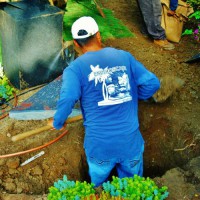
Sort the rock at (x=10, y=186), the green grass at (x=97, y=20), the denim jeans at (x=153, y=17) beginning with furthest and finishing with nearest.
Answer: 1. the green grass at (x=97, y=20)
2. the denim jeans at (x=153, y=17)
3. the rock at (x=10, y=186)

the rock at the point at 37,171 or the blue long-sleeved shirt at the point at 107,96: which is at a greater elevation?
the blue long-sleeved shirt at the point at 107,96

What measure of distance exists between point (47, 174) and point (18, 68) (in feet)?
6.73

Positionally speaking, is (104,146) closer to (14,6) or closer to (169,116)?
(169,116)

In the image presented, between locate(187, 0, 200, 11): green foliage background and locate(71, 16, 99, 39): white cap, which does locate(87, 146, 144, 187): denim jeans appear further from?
locate(187, 0, 200, 11): green foliage background

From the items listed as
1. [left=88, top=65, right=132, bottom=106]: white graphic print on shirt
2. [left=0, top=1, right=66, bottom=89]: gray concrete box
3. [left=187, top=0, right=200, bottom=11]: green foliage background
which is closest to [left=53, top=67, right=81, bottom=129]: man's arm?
[left=88, top=65, right=132, bottom=106]: white graphic print on shirt

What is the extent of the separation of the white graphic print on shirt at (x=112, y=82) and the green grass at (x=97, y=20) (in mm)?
3378

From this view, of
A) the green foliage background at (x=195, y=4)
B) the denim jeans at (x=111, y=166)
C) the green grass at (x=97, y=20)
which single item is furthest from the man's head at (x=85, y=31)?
the green foliage background at (x=195, y=4)

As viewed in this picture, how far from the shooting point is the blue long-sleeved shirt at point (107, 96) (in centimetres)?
279

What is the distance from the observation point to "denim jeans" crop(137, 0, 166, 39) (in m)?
5.96

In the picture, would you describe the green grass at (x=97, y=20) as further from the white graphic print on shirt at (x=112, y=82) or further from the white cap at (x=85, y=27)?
the white graphic print on shirt at (x=112, y=82)

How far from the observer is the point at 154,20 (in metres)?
6.10

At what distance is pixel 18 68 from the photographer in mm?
5234

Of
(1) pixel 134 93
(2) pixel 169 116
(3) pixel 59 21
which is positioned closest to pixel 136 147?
(1) pixel 134 93

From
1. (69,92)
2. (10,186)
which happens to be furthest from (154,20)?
(10,186)
